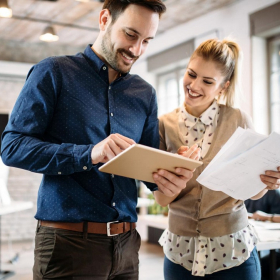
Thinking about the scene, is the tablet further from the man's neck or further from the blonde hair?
the blonde hair

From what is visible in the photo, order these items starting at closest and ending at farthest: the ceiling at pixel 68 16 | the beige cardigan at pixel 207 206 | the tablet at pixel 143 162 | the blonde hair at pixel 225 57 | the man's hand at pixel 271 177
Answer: the tablet at pixel 143 162 → the man's hand at pixel 271 177 → the beige cardigan at pixel 207 206 → the blonde hair at pixel 225 57 → the ceiling at pixel 68 16

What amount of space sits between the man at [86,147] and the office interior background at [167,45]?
88.4 inches

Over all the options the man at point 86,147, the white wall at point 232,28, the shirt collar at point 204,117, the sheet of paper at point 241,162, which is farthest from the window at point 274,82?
the man at point 86,147

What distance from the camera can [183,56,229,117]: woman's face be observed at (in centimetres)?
173

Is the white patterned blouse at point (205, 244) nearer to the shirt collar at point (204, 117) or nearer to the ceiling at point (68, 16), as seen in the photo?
the shirt collar at point (204, 117)

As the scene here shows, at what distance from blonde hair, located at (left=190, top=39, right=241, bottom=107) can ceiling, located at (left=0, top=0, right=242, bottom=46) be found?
2912 mm

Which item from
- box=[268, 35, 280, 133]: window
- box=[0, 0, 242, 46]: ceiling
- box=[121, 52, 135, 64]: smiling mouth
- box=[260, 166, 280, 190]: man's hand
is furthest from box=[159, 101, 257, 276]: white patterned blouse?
box=[0, 0, 242, 46]: ceiling

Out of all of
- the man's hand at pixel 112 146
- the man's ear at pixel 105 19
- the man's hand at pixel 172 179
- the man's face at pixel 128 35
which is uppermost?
the man's ear at pixel 105 19

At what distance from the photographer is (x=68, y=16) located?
515 cm

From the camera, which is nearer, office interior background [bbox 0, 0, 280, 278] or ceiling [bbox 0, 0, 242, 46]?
office interior background [bbox 0, 0, 280, 278]

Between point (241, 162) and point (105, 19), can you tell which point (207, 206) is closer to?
point (241, 162)

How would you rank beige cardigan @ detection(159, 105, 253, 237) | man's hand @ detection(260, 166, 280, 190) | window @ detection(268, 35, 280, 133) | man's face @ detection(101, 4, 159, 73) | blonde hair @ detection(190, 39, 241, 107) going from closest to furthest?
man's face @ detection(101, 4, 159, 73) < man's hand @ detection(260, 166, 280, 190) < beige cardigan @ detection(159, 105, 253, 237) < blonde hair @ detection(190, 39, 241, 107) < window @ detection(268, 35, 280, 133)

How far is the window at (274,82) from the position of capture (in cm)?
436

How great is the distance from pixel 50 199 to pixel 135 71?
531cm
